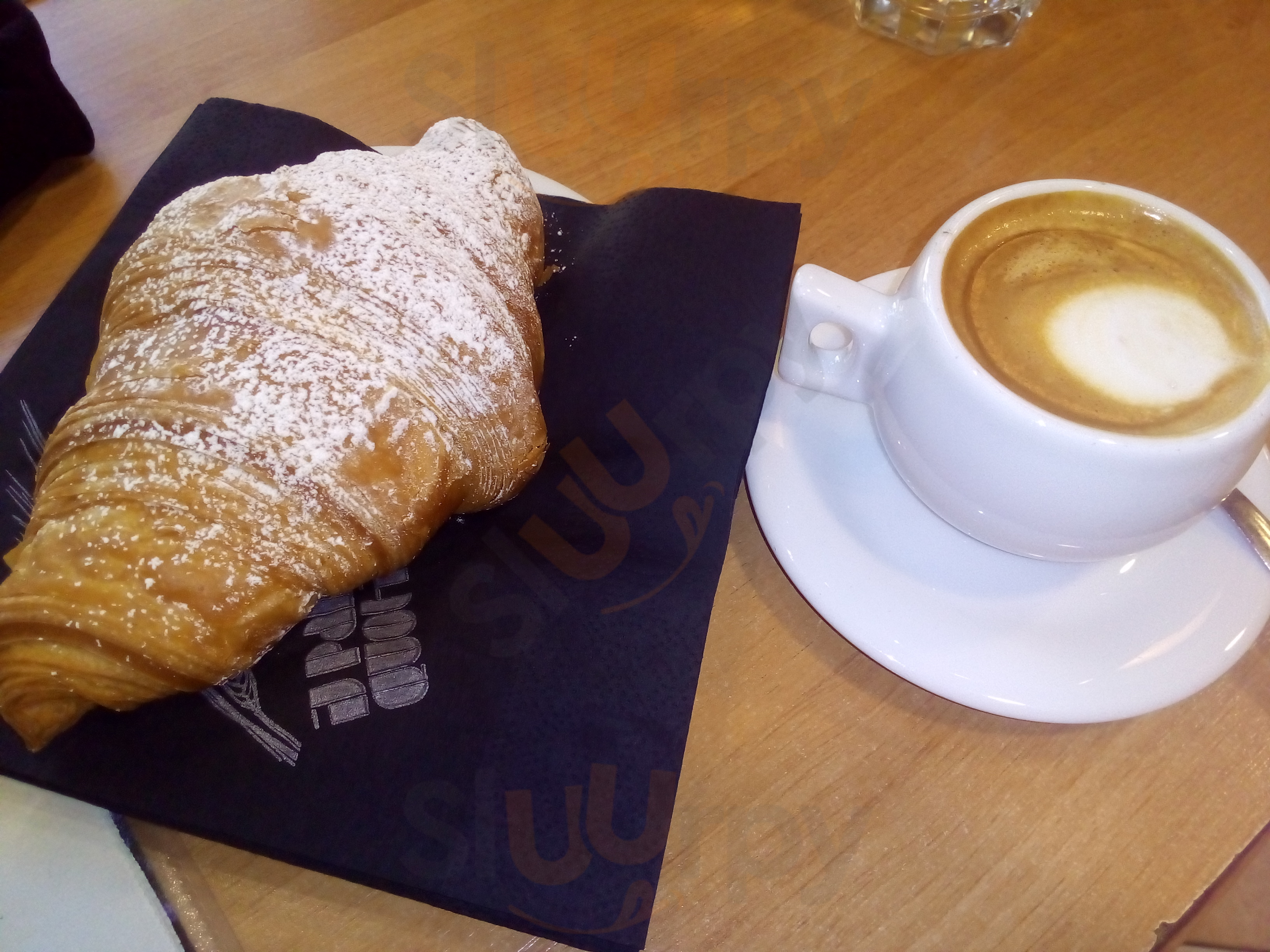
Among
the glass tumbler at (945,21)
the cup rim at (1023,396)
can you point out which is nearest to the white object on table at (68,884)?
the cup rim at (1023,396)

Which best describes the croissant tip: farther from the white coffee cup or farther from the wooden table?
the white coffee cup

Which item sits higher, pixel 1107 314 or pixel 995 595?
pixel 1107 314

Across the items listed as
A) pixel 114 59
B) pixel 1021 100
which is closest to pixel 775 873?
pixel 1021 100

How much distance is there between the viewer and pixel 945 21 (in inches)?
34.0

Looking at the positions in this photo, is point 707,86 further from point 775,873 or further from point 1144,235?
point 775,873

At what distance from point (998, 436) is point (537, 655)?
0.28m

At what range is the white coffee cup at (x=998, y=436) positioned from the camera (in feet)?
1.37

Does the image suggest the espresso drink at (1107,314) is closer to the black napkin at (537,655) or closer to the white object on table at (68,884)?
the black napkin at (537,655)

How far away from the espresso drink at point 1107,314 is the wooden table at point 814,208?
20 centimetres

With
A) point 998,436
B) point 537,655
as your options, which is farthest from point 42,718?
point 998,436

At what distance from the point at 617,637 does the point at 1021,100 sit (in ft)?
2.35

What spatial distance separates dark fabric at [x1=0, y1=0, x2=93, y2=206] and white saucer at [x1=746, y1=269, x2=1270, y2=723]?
25.8 inches

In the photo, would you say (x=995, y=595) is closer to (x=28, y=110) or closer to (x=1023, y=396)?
(x=1023, y=396)

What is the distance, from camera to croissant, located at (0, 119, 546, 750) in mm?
438
